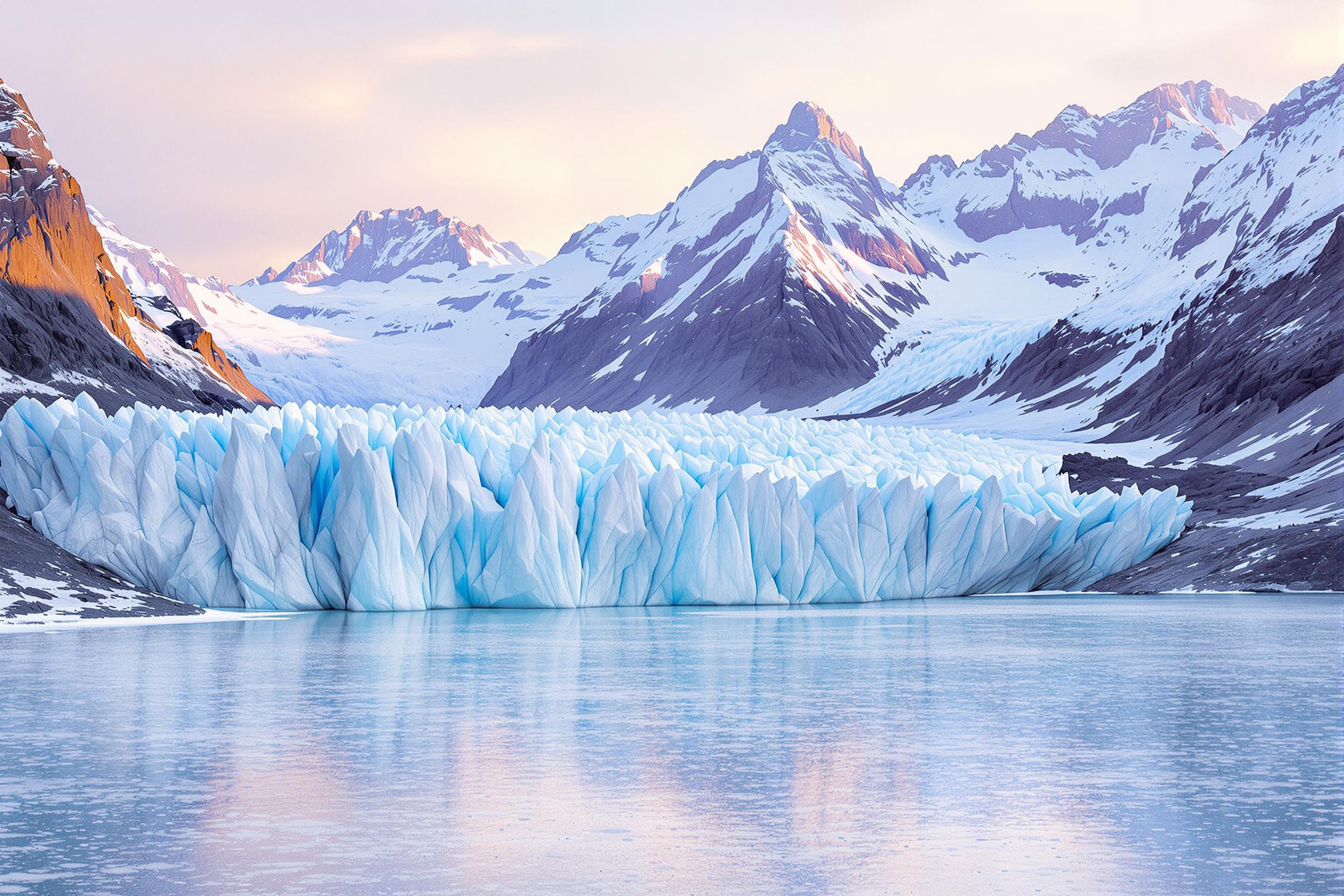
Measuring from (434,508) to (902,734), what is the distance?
18066mm

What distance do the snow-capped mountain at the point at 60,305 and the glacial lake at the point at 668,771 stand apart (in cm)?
7021

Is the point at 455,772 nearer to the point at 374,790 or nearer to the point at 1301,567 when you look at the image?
the point at 374,790

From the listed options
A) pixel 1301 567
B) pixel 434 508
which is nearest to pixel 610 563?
pixel 434 508

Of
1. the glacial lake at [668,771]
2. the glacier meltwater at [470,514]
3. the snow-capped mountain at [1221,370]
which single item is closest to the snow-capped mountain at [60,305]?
the glacier meltwater at [470,514]

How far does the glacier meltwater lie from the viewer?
28547mm

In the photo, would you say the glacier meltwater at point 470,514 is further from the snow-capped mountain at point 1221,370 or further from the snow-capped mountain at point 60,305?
the snow-capped mountain at point 60,305

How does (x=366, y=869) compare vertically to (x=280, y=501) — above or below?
below

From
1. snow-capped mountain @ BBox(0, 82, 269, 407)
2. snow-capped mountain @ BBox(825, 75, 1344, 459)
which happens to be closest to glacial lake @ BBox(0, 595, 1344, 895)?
snow-capped mountain @ BBox(0, 82, 269, 407)

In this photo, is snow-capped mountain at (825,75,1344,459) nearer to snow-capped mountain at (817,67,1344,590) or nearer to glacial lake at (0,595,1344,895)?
snow-capped mountain at (817,67,1344,590)

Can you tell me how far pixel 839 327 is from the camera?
197625 millimetres

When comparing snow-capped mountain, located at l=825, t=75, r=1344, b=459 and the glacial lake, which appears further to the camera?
snow-capped mountain, located at l=825, t=75, r=1344, b=459

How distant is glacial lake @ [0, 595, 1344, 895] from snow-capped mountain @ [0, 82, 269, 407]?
7021cm

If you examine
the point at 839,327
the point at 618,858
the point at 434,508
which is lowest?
the point at 618,858

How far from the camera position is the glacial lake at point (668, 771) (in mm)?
7707
